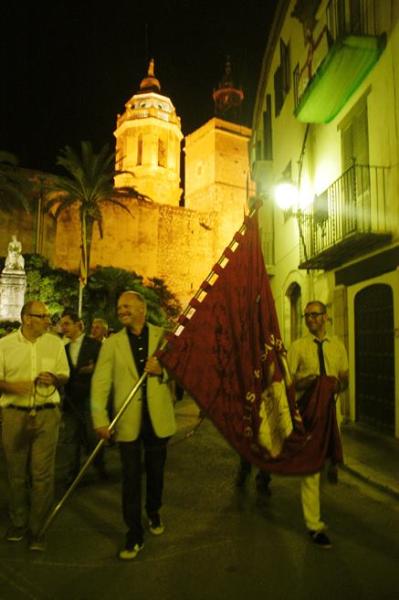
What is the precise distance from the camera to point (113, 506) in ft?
16.1

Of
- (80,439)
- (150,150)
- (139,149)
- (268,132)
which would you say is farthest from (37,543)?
(139,149)

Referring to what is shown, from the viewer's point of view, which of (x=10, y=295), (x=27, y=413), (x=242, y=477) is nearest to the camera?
(x=27, y=413)

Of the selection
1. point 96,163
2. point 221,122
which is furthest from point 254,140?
point 221,122

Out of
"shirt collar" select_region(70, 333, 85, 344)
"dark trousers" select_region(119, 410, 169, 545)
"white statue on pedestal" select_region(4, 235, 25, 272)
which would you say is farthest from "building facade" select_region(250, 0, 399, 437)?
"white statue on pedestal" select_region(4, 235, 25, 272)

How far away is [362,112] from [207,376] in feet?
26.9

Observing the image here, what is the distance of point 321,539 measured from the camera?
3.93 m

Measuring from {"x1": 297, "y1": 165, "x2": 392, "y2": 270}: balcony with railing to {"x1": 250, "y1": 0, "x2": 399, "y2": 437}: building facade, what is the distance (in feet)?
0.08

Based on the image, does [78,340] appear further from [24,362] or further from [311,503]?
[311,503]

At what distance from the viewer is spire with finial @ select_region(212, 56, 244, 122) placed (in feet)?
167

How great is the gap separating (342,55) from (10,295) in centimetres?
1647

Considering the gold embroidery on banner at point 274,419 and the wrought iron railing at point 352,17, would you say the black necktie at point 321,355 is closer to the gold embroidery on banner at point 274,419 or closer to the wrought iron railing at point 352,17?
the gold embroidery on banner at point 274,419

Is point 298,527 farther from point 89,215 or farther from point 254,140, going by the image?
point 89,215

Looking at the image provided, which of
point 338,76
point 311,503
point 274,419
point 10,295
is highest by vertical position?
point 338,76

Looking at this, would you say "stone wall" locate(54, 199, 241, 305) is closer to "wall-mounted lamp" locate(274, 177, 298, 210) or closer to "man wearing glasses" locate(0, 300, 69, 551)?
"wall-mounted lamp" locate(274, 177, 298, 210)
